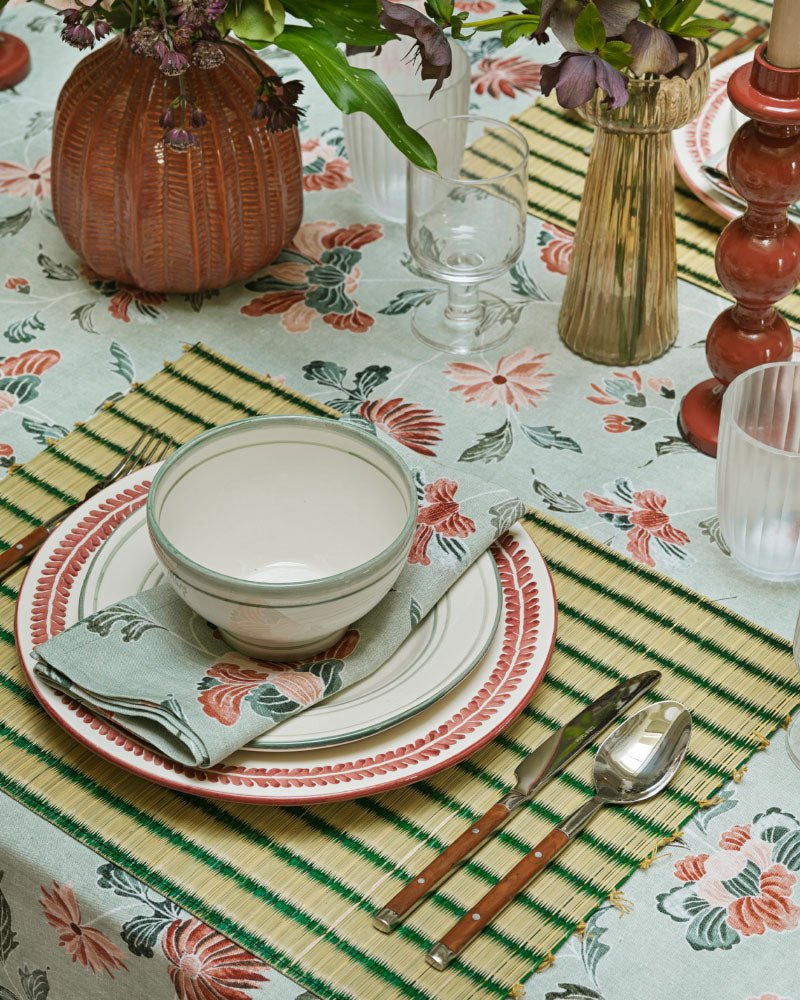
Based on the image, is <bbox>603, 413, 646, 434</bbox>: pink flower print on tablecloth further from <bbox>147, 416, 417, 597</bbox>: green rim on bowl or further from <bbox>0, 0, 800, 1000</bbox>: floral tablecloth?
<bbox>147, 416, 417, 597</bbox>: green rim on bowl

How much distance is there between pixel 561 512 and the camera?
96cm

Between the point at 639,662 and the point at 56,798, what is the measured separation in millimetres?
357

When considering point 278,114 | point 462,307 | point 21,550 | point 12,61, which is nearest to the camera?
point 21,550

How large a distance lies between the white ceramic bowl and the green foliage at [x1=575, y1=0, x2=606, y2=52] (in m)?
0.30

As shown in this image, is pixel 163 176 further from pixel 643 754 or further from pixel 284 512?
pixel 643 754

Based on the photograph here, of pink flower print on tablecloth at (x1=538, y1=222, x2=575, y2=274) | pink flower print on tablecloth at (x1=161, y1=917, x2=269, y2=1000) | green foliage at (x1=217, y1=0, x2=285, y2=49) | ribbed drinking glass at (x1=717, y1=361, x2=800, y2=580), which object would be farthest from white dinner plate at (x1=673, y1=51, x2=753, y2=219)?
pink flower print on tablecloth at (x1=161, y1=917, x2=269, y2=1000)

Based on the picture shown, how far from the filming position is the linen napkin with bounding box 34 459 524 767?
725 millimetres

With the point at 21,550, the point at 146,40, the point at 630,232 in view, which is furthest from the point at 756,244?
the point at 21,550

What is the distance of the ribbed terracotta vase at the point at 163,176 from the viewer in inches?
41.4

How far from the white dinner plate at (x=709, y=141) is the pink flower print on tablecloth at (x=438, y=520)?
48 centimetres

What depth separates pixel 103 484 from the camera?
938 millimetres

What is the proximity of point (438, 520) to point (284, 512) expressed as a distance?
0.32 ft

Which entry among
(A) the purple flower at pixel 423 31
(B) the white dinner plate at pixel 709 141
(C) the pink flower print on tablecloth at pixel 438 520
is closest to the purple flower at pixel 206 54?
(A) the purple flower at pixel 423 31

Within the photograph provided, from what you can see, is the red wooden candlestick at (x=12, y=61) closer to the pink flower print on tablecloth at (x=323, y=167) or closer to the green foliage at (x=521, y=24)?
the pink flower print on tablecloth at (x=323, y=167)
